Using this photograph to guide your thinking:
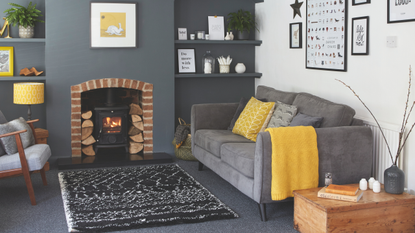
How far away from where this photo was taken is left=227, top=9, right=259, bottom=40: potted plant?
18.5ft

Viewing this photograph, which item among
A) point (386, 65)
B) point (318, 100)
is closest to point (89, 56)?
point (318, 100)

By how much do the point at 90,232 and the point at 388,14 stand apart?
2.86 m

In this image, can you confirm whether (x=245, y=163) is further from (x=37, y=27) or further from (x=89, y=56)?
(x=37, y=27)

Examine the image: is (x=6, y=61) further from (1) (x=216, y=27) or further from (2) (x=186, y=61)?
(1) (x=216, y=27)

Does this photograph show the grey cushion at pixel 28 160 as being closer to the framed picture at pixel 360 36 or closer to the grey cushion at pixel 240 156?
the grey cushion at pixel 240 156

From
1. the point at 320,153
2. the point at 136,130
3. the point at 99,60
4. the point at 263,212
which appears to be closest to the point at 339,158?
the point at 320,153

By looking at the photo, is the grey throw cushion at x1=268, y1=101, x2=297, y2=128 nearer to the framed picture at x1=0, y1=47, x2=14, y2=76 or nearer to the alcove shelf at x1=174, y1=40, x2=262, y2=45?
the alcove shelf at x1=174, y1=40, x2=262, y2=45

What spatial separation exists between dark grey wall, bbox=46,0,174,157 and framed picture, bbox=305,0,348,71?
1791mm

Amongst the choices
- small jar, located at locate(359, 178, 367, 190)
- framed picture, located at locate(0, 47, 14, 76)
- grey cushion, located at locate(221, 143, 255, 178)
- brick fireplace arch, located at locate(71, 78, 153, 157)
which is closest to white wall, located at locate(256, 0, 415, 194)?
small jar, located at locate(359, 178, 367, 190)

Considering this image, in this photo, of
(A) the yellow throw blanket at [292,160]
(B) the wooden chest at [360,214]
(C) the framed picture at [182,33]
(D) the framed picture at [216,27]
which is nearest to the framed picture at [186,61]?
(C) the framed picture at [182,33]

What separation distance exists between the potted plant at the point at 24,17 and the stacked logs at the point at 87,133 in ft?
3.78

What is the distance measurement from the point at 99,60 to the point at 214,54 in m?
1.59

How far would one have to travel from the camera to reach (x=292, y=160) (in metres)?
3.24

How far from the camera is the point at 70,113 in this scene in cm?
521
